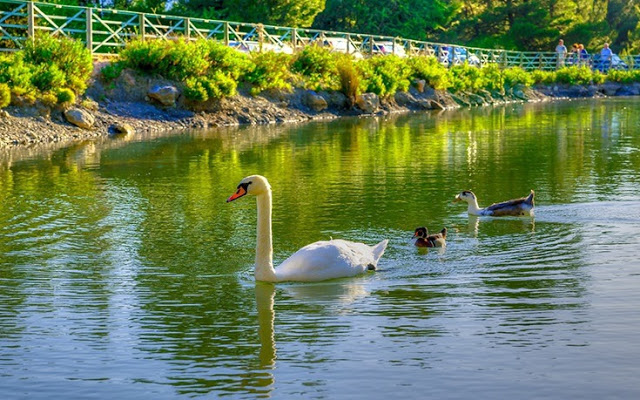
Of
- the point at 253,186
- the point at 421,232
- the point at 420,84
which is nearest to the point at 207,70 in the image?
the point at 420,84

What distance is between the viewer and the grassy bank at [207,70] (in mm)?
28016

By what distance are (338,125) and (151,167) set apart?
14034 mm

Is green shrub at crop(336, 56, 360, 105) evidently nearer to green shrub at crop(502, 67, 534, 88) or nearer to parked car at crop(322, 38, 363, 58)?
parked car at crop(322, 38, 363, 58)

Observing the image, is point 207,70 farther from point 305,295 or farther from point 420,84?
point 305,295

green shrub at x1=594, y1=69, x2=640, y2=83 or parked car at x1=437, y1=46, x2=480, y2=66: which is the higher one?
parked car at x1=437, y1=46, x2=480, y2=66

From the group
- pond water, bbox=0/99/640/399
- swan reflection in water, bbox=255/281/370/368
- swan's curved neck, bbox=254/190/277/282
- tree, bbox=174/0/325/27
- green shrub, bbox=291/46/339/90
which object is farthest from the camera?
tree, bbox=174/0/325/27

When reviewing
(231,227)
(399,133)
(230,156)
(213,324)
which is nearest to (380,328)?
(213,324)

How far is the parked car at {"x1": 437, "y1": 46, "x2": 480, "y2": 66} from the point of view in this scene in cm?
5774

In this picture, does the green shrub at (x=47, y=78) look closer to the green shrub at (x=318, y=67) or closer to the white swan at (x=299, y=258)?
the green shrub at (x=318, y=67)

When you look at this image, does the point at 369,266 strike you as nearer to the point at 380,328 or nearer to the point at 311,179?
the point at 380,328

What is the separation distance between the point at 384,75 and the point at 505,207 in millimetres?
29630

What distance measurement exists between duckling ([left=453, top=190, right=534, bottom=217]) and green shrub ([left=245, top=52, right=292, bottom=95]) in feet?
71.5

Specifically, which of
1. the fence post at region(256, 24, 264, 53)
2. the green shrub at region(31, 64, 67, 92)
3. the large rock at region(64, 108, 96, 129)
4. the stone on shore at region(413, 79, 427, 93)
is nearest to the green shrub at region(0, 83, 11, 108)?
the green shrub at region(31, 64, 67, 92)

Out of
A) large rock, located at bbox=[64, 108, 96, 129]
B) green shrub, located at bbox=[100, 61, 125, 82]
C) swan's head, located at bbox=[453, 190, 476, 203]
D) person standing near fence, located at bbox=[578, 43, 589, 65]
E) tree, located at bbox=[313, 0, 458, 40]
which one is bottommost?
swan's head, located at bbox=[453, 190, 476, 203]
